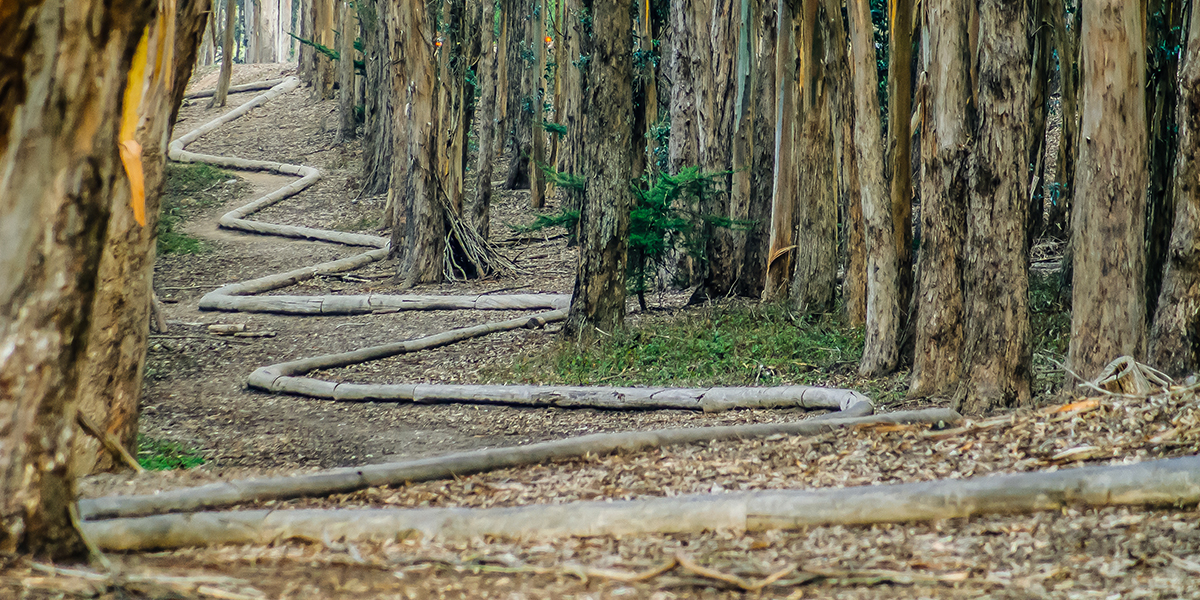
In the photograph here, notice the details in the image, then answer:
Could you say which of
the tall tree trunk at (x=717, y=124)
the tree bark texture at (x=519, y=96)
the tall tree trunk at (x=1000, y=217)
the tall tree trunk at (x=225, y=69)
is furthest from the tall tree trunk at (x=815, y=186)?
the tall tree trunk at (x=225, y=69)

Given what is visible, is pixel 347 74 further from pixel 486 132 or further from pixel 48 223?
pixel 48 223

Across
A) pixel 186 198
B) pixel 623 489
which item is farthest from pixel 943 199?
pixel 186 198

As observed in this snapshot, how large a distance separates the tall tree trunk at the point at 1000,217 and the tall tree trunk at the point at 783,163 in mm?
3928

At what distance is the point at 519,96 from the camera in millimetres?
22078

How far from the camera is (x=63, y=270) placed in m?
2.76

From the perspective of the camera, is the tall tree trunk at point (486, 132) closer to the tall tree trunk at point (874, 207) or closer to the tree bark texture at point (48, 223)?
the tall tree trunk at point (874, 207)

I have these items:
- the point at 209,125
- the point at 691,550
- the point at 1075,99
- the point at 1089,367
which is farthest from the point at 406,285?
the point at 209,125

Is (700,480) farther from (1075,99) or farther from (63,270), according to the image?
(1075,99)

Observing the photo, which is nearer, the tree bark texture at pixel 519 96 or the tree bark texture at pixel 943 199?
the tree bark texture at pixel 943 199

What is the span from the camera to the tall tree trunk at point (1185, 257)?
4.90 metres

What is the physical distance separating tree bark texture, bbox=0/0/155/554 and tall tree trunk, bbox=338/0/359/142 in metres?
19.1

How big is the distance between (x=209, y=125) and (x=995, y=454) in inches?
925

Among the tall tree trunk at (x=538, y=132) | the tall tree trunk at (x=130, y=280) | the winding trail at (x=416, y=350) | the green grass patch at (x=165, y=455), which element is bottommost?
the green grass patch at (x=165, y=455)

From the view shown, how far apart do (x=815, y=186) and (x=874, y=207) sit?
2.03 m
